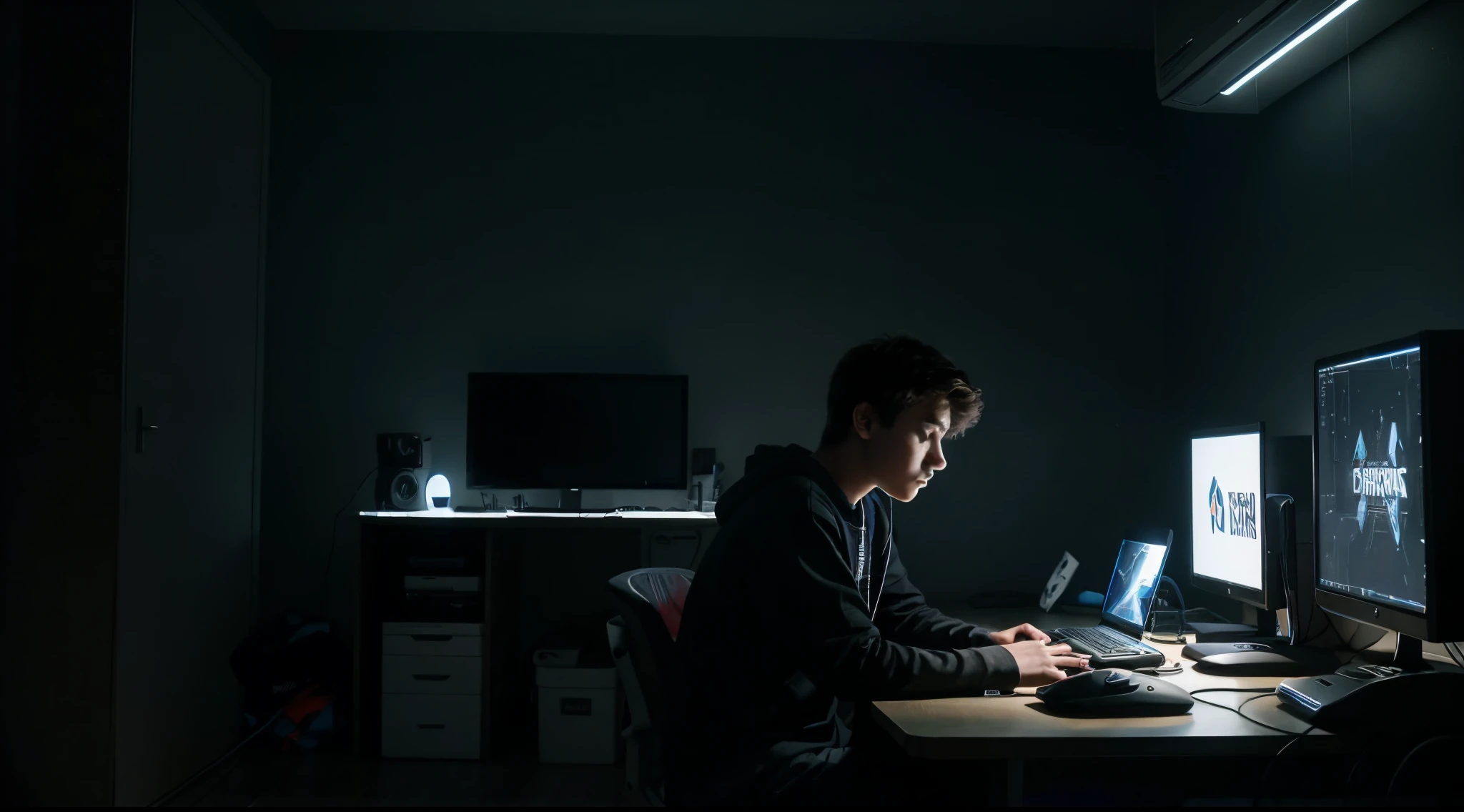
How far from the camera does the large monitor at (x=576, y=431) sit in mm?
3318

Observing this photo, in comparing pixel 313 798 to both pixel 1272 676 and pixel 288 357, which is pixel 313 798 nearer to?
pixel 288 357

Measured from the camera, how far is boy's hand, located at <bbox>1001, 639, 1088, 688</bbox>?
1424mm

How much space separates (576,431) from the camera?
333cm

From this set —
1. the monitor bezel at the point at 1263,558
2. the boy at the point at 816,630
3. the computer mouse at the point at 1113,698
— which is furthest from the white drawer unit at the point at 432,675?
the monitor bezel at the point at 1263,558

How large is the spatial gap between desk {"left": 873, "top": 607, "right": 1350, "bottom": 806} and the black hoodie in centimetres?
5

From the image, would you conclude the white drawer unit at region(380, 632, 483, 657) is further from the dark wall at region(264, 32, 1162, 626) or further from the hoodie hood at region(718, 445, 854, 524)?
the hoodie hood at region(718, 445, 854, 524)

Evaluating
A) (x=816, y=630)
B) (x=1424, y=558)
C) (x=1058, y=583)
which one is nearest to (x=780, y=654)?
(x=816, y=630)

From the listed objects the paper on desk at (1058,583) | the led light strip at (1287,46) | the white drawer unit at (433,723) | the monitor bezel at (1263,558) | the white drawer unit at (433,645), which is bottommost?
the white drawer unit at (433,723)

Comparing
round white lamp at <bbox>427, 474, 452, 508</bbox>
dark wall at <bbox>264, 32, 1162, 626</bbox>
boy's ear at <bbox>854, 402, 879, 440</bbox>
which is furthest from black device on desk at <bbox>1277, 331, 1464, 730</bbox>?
round white lamp at <bbox>427, 474, 452, 508</bbox>

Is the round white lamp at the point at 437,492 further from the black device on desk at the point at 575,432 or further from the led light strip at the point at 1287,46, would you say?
the led light strip at the point at 1287,46

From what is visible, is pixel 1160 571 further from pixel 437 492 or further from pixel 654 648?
pixel 437 492

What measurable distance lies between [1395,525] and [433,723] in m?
2.78

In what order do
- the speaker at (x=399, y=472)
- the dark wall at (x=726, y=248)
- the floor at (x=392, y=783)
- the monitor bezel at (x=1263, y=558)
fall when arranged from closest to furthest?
the monitor bezel at (x=1263, y=558) → the floor at (x=392, y=783) → the speaker at (x=399, y=472) → the dark wall at (x=726, y=248)

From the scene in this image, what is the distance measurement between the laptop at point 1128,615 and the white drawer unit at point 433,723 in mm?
1947
